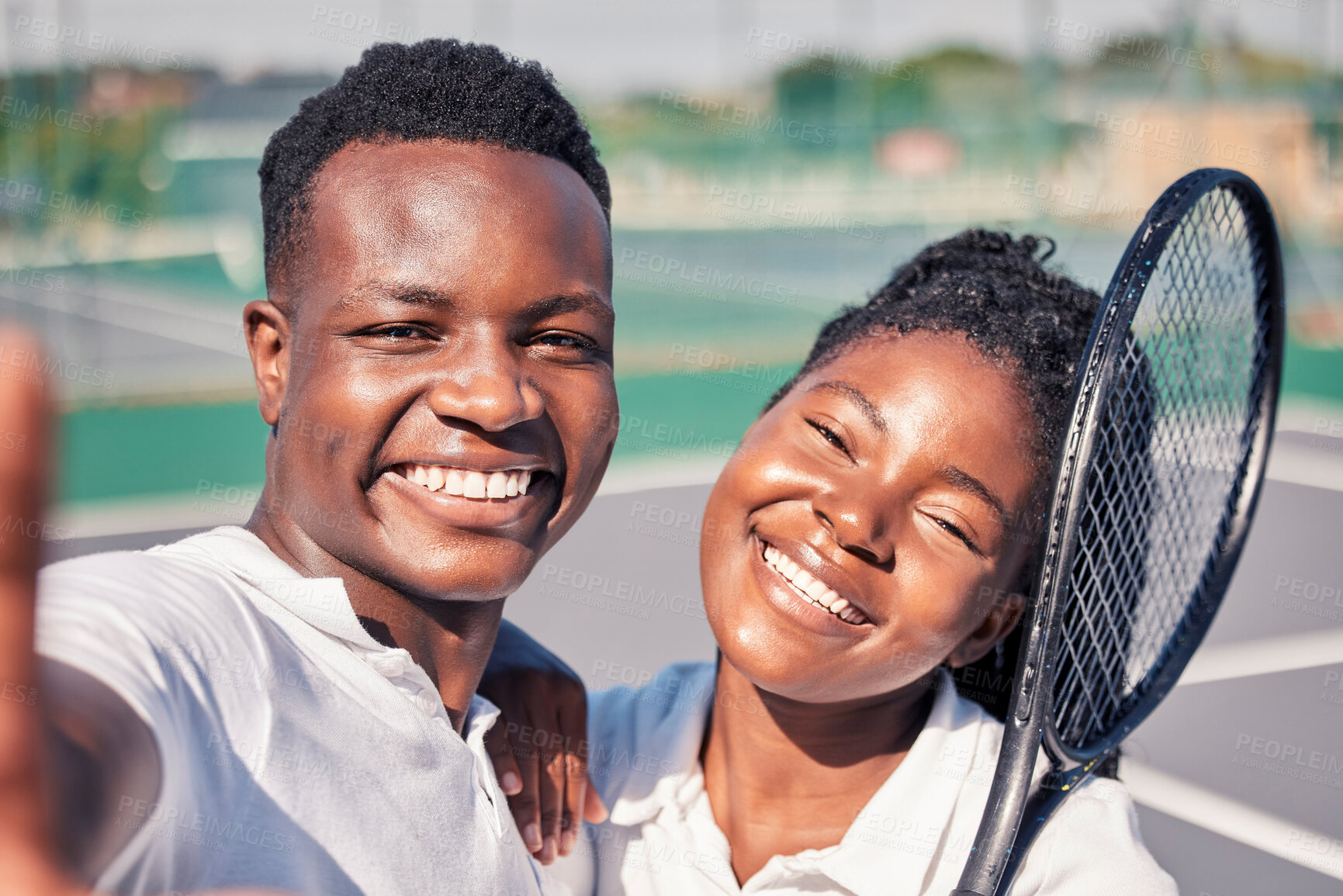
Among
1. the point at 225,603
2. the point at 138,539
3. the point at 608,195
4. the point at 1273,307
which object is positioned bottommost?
the point at 138,539

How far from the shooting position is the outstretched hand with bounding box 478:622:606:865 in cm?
203

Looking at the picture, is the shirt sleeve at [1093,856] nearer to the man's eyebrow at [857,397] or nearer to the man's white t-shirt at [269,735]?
the man's eyebrow at [857,397]

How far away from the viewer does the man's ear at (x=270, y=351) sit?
67.1 inches

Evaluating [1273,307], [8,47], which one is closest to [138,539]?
[8,47]

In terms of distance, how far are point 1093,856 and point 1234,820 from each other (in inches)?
82.4

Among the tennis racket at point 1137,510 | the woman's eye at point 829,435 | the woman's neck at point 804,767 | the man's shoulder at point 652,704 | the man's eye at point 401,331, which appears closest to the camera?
the man's eye at point 401,331

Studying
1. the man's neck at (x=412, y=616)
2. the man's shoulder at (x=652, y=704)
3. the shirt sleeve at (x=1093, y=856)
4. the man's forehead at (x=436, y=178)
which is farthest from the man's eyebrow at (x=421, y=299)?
the shirt sleeve at (x=1093, y=856)

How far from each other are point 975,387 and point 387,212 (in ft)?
3.55

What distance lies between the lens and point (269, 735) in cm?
127

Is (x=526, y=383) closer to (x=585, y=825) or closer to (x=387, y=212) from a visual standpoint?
(x=387, y=212)

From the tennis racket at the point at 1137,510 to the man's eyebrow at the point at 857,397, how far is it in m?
0.32

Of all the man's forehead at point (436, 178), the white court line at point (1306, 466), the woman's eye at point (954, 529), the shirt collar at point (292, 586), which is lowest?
the white court line at point (1306, 466)

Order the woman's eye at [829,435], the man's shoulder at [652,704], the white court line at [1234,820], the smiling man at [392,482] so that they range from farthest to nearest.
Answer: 1. the white court line at [1234,820]
2. the man's shoulder at [652,704]
3. the woman's eye at [829,435]
4. the smiling man at [392,482]

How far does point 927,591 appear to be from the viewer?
2.01 metres
